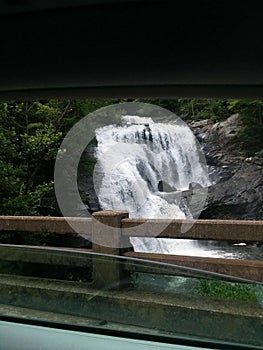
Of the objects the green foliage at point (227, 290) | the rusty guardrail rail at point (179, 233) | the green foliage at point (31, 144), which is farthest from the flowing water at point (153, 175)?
the green foliage at point (227, 290)

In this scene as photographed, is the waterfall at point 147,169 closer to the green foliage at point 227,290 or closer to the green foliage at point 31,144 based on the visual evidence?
the green foliage at point 31,144

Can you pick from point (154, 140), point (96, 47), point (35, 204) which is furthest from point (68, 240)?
point (96, 47)

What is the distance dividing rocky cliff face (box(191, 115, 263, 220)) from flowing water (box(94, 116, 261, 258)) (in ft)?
0.85

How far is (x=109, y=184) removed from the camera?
8758 millimetres

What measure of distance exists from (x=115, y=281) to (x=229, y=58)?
5.51ft

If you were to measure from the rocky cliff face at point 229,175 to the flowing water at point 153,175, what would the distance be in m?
0.26

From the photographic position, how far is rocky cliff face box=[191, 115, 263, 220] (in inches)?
371

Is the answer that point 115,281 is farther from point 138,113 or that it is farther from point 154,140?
point 138,113

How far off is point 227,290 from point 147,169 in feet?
26.1

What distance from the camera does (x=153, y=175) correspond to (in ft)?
30.8

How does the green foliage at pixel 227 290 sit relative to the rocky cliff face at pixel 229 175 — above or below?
below

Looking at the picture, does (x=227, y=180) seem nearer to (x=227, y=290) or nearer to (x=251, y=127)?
(x=251, y=127)

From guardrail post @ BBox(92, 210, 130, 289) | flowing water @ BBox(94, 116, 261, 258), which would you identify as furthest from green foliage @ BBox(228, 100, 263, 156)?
guardrail post @ BBox(92, 210, 130, 289)

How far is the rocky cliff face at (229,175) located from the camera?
9.42 metres
